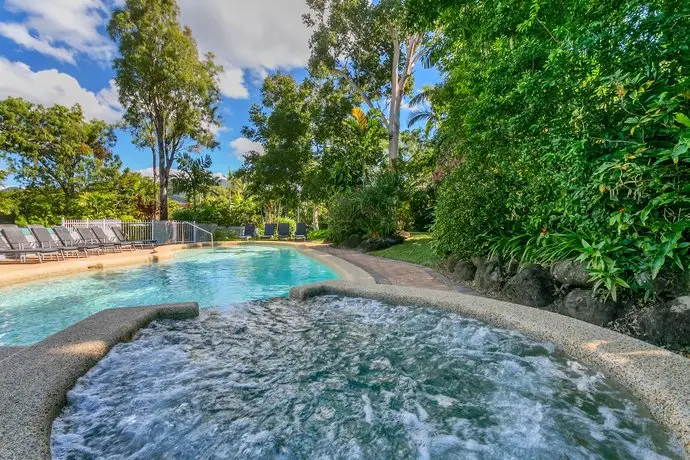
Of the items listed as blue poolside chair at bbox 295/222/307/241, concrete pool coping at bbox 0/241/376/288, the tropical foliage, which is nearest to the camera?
the tropical foliage

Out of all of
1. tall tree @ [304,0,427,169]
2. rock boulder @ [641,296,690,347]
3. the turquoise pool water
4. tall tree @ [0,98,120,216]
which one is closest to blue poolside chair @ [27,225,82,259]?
the turquoise pool water

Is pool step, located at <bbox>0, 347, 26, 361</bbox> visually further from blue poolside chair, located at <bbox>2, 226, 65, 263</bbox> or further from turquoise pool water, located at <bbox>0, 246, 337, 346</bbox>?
blue poolside chair, located at <bbox>2, 226, 65, 263</bbox>

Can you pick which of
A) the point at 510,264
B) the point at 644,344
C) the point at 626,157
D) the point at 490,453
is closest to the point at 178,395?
the point at 490,453

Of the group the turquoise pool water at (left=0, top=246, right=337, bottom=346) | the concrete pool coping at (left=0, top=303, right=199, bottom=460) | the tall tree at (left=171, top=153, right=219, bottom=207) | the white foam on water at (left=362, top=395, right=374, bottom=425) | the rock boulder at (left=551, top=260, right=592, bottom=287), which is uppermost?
the tall tree at (left=171, top=153, right=219, bottom=207)

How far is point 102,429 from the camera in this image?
7.22 ft

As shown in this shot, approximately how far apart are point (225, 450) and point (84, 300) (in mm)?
5884

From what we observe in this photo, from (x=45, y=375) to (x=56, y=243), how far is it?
10.3 m

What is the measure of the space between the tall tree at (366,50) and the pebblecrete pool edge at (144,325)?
11.9 meters

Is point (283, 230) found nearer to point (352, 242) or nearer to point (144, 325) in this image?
point (352, 242)

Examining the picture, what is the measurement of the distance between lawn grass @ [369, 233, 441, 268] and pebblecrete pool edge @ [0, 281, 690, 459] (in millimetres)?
4155

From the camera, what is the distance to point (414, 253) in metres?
10.2

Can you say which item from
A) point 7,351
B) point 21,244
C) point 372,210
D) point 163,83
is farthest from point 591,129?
point 163,83

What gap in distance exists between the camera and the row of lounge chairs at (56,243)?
912cm

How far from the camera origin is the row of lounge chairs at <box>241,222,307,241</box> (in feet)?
67.8
